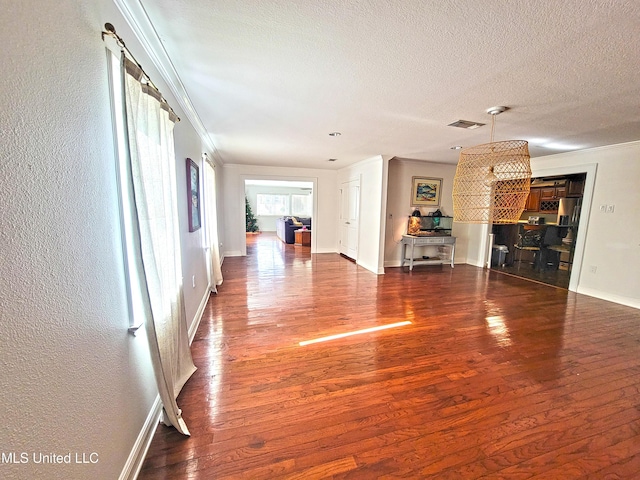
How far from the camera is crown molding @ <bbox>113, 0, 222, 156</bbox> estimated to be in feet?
4.40

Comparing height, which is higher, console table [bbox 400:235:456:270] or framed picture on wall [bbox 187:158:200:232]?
framed picture on wall [bbox 187:158:200:232]

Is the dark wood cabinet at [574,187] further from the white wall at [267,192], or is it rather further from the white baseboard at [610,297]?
the white wall at [267,192]

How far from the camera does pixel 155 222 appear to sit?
57.7 inches

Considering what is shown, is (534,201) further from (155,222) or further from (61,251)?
(61,251)

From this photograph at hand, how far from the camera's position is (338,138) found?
12.5ft

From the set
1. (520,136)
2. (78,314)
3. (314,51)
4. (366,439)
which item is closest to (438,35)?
(314,51)

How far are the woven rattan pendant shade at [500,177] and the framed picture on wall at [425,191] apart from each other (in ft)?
11.6

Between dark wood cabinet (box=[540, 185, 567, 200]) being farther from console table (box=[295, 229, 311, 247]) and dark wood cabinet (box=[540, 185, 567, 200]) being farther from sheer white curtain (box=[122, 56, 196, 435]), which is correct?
sheer white curtain (box=[122, 56, 196, 435])

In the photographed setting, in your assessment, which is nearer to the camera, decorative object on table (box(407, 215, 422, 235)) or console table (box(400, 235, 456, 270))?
console table (box(400, 235, 456, 270))

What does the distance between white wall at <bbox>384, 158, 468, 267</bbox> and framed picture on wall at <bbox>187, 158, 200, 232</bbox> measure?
3973 millimetres

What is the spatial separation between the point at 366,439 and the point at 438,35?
7.75ft

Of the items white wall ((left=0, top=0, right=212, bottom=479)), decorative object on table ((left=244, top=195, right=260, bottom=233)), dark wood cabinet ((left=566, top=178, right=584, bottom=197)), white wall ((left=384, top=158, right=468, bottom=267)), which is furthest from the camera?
decorative object on table ((left=244, top=195, right=260, bottom=233))

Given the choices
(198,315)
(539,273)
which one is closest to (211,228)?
(198,315)

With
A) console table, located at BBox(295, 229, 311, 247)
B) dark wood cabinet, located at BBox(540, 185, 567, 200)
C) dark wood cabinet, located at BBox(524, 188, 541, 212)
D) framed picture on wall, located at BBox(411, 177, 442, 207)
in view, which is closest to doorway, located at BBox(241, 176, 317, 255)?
console table, located at BBox(295, 229, 311, 247)
